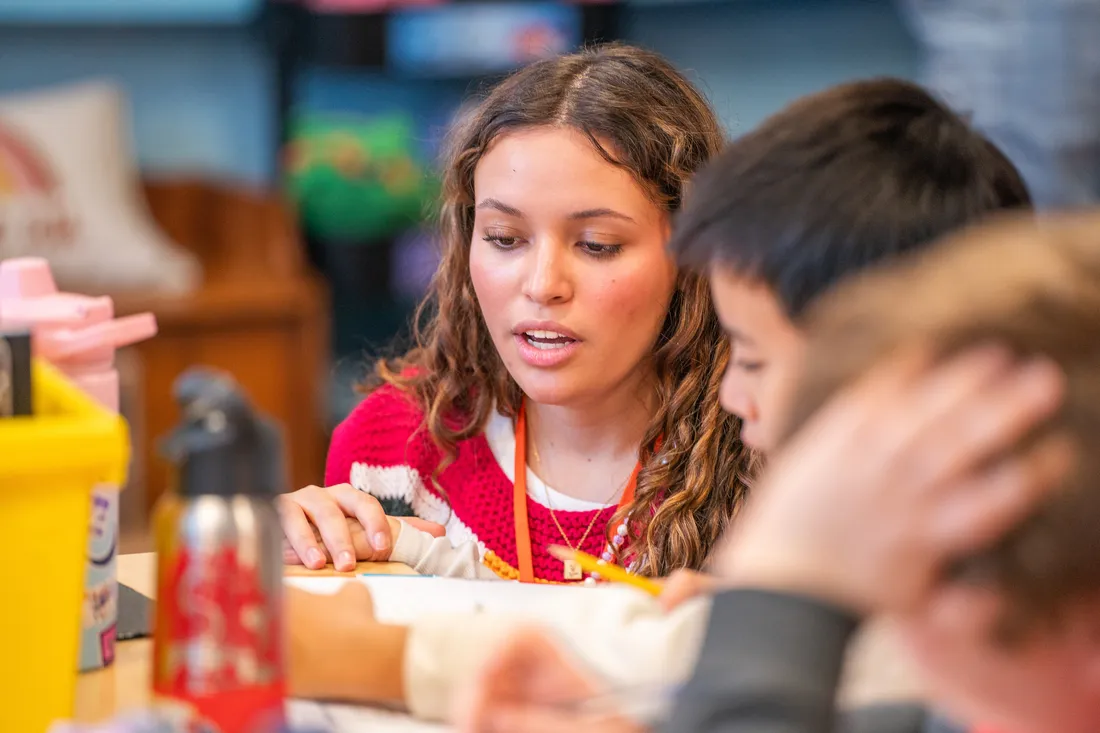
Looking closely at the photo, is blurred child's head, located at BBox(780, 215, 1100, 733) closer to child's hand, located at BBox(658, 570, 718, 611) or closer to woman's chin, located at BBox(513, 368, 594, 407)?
child's hand, located at BBox(658, 570, 718, 611)

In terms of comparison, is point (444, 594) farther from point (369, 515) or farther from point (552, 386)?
point (552, 386)

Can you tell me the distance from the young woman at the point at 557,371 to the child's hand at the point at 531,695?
1.50 feet

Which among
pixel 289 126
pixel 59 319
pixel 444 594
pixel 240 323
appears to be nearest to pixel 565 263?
pixel 444 594

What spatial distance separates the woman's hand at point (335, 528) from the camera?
1.06 meters

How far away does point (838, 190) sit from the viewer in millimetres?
793

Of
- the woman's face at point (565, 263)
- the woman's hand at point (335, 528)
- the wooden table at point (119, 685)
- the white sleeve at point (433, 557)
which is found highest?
the woman's face at point (565, 263)

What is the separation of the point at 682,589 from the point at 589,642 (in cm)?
9

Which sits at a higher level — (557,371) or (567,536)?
(557,371)

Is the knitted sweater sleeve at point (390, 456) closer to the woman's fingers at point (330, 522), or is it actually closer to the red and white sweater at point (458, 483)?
the red and white sweater at point (458, 483)

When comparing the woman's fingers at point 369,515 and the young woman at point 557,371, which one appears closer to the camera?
the woman's fingers at point 369,515

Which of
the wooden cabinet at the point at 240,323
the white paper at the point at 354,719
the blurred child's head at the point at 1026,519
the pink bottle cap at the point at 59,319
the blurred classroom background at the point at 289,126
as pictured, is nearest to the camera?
the blurred child's head at the point at 1026,519

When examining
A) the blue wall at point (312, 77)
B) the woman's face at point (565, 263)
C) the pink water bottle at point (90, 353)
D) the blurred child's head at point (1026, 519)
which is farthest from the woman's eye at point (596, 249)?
the blue wall at point (312, 77)

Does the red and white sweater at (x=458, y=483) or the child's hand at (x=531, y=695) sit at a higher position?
the child's hand at (x=531, y=695)

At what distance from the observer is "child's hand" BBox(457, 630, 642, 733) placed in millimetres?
623
